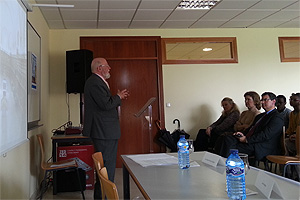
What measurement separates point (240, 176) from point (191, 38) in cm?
436

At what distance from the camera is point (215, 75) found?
518cm

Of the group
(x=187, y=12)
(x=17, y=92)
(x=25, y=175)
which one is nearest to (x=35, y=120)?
(x=25, y=175)

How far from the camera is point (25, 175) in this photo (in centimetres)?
283

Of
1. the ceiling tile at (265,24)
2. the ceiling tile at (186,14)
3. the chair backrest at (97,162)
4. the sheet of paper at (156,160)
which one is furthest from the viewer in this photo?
the ceiling tile at (265,24)

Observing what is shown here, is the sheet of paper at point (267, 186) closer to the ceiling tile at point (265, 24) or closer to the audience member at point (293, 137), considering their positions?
the audience member at point (293, 137)

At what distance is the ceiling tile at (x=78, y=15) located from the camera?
4.01m

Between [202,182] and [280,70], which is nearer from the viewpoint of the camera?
[202,182]

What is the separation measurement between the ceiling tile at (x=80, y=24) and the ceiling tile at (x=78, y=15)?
170 mm

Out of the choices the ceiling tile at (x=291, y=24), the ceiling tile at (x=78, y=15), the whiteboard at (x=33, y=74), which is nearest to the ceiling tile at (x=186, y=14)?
the ceiling tile at (x=78, y=15)

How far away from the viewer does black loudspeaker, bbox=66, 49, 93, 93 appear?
4.20m

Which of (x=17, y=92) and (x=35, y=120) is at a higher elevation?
(x=17, y=92)

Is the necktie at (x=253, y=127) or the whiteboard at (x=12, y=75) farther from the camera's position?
the necktie at (x=253, y=127)

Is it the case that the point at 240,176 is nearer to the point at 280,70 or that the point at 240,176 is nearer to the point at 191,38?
the point at 191,38

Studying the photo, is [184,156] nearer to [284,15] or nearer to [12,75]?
[12,75]
